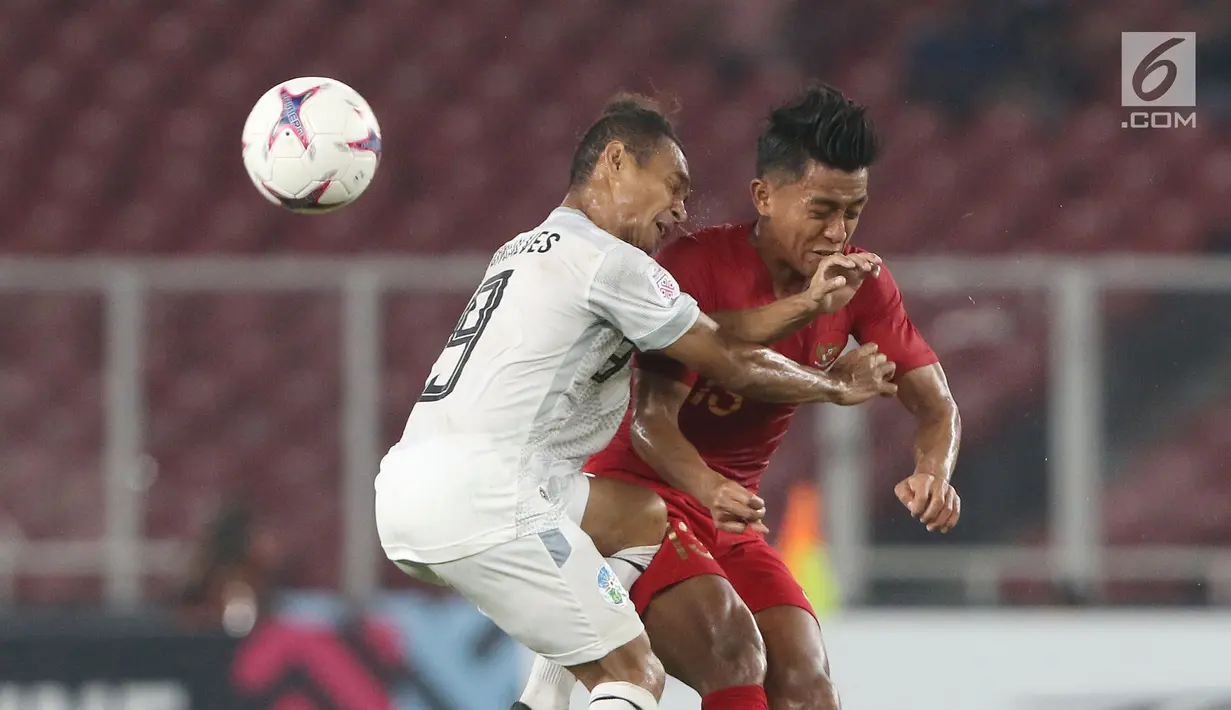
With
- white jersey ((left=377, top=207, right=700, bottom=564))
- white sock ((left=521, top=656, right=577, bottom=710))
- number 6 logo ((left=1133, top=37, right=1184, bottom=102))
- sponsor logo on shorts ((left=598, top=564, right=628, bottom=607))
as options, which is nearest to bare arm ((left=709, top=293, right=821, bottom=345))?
white jersey ((left=377, top=207, right=700, bottom=564))

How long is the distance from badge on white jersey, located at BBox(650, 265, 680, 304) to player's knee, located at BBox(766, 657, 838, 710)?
868 millimetres

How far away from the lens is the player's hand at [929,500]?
3586 millimetres

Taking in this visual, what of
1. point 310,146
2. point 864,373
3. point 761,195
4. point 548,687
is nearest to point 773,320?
point 864,373

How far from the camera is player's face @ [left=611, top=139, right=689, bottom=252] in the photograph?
3650 mm

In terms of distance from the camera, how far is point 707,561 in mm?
3795

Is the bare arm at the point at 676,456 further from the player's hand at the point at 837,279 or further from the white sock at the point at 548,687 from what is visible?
the white sock at the point at 548,687

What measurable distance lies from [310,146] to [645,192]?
882mm

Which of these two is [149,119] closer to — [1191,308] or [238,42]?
[238,42]

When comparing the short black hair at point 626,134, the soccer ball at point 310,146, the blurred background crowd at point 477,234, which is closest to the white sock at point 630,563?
the short black hair at point 626,134

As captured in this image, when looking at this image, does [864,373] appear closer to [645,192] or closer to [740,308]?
[740,308]

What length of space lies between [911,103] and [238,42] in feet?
11.8

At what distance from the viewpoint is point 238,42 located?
9430 millimetres

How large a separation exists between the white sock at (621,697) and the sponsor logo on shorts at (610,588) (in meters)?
0.16

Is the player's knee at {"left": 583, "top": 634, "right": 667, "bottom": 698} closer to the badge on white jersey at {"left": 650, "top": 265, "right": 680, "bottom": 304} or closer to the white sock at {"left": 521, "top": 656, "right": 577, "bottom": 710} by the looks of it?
the white sock at {"left": 521, "top": 656, "right": 577, "bottom": 710}
